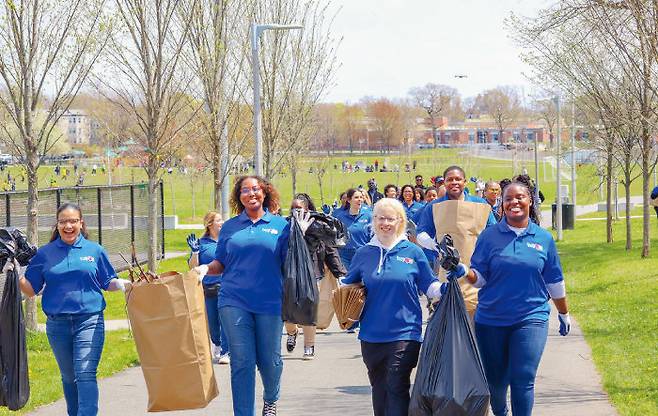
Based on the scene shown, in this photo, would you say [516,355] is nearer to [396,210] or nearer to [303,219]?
[396,210]

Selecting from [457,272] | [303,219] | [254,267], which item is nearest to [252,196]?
[303,219]

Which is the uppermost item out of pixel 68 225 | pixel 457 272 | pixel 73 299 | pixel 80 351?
pixel 68 225

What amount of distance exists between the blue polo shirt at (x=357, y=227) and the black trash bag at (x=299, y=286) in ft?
17.0

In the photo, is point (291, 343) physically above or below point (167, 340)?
below

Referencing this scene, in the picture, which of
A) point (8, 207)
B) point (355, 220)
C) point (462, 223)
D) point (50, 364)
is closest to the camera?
point (462, 223)

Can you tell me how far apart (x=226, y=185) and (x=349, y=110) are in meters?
89.2

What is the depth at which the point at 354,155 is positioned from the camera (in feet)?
348

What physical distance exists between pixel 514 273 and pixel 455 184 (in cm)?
198

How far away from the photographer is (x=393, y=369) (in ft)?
21.3

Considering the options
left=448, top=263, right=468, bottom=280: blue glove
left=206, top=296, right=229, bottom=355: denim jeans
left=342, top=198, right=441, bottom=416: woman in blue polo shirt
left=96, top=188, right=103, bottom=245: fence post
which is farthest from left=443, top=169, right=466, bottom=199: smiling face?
left=96, top=188, right=103, bottom=245: fence post

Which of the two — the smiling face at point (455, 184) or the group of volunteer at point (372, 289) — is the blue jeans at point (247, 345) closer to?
the group of volunteer at point (372, 289)

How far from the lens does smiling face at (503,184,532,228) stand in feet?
22.6

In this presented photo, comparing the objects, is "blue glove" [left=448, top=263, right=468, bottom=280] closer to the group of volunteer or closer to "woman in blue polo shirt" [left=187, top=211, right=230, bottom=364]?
the group of volunteer

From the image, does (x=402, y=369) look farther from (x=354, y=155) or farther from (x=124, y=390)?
(x=354, y=155)
